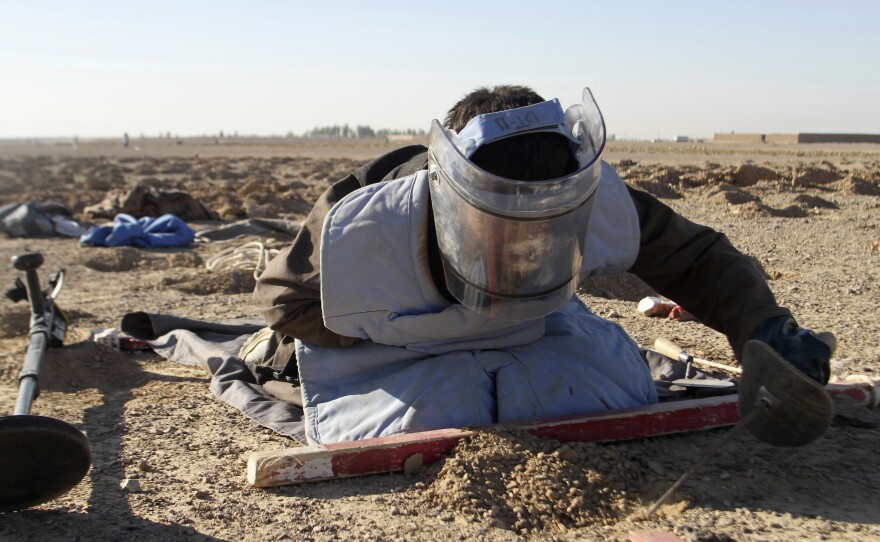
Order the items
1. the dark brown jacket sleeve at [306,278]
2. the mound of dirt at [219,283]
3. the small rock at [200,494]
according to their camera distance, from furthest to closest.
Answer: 1. the mound of dirt at [219,283]
2. the dark brown jacket sleeve at [306,278]
3. the small rock at [200,494]

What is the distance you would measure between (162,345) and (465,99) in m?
2.39

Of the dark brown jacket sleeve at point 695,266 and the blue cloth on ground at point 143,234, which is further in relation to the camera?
the blue cloth on ground at point 143,234

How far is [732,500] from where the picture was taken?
2.18 meters

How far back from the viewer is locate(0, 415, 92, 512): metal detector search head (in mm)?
2031

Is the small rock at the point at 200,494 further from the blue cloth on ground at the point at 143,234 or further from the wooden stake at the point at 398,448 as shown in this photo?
the blue cloth on ground at the point at 143,234

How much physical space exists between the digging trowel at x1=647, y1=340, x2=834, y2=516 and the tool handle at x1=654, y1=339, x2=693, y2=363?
50.2 inches

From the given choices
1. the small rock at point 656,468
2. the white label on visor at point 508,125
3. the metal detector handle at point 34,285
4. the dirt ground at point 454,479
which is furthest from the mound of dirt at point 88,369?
the small rock at point 656,468

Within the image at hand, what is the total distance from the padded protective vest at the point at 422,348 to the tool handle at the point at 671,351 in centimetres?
63

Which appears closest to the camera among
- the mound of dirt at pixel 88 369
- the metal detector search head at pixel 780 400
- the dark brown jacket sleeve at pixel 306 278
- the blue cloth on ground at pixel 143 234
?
the metal detector search head at pixel 780 400

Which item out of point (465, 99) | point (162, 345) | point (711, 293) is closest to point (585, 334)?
point (711, 293)

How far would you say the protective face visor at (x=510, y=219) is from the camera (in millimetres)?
2104

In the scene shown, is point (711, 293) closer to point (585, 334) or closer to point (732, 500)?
point (585, 334)

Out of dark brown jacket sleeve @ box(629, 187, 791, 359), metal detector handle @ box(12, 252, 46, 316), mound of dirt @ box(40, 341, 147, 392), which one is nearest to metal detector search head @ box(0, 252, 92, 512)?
mound of dirt @ box(40, 341, 147, 392)

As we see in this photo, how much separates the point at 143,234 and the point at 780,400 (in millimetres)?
7839
